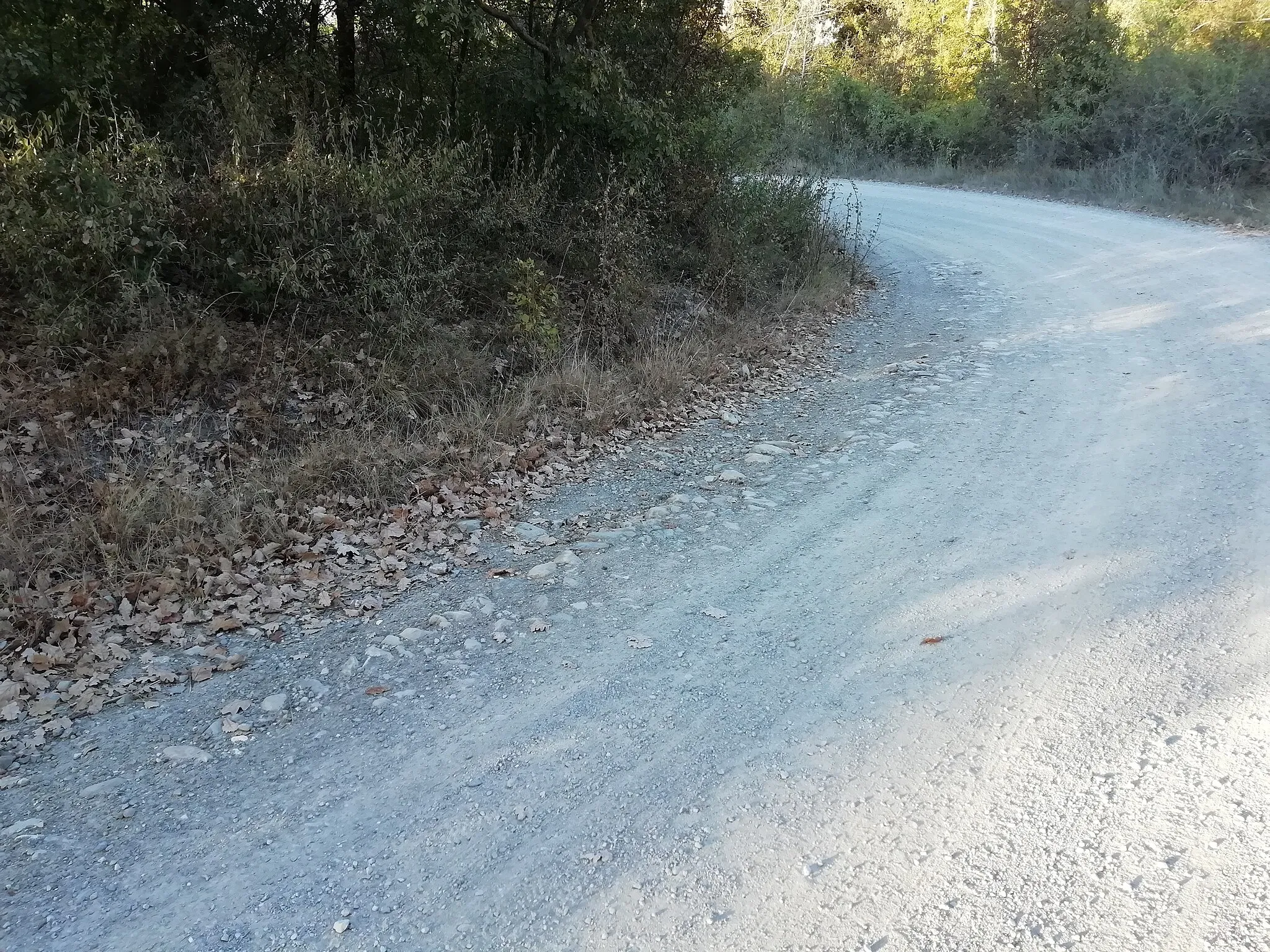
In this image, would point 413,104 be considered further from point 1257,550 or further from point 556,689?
point 1257,550

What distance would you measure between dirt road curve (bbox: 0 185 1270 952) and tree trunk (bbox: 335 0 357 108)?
5200mm

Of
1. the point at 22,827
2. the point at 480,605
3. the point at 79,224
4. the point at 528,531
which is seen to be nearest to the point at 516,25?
the point at 79,224

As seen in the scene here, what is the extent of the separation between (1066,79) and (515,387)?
21148mm

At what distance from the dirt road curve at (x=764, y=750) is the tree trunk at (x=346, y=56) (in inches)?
205

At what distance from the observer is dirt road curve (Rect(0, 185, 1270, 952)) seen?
263cm

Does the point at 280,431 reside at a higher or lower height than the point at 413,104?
lower

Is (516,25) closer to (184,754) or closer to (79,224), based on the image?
(79,224)

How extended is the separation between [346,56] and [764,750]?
7948mm

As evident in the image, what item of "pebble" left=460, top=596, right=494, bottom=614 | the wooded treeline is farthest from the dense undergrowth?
the wooded treeline

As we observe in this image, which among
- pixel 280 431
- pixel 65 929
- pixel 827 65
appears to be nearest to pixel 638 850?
pixel 65 929

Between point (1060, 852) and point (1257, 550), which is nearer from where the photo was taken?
point (1060, 852)

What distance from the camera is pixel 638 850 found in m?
2.86

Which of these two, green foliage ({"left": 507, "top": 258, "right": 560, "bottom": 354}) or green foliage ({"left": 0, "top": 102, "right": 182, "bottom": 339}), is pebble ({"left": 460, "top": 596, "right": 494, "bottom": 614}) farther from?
green foliage ({"left": 0, "top": 102, "right": 182, "bottom": 339})

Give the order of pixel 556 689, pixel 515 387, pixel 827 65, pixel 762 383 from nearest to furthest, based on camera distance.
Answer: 1. pixel 556 689
2. pixel 515 387
3. pixel 762 383
4. pixel 827 65
